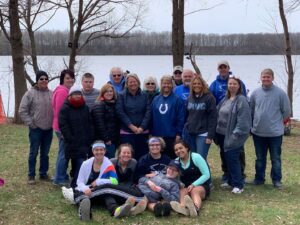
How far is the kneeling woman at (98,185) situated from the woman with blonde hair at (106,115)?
40 centimetres

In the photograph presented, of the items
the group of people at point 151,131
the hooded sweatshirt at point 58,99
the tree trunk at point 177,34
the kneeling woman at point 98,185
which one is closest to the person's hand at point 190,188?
the group of people at point 151,131

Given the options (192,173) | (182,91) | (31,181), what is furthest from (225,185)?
(31,181)

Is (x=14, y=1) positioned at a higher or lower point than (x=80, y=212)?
higher

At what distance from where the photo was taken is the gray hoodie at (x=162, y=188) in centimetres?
596

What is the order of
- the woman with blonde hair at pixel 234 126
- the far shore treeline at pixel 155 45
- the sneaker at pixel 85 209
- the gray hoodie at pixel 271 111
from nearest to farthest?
the sneaker at pixel 85 209
the woman with blonde hair at pixel 234 126
the gray hoodie at pixel 271 111
the far shore treeline at pixel 155 45

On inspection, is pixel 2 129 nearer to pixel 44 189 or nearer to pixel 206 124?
pixel 44 189

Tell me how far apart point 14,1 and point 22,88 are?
9.16 ft

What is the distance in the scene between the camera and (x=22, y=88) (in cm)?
1526

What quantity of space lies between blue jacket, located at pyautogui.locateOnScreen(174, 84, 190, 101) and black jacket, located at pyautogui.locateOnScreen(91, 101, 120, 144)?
3.39 feet

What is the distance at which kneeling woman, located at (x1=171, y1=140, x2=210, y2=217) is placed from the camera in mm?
6156

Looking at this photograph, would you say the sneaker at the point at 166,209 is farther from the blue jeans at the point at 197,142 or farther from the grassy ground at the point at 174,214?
the blue jeans at the point at 197,142

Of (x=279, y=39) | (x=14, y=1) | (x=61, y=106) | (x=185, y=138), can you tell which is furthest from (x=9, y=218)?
(x=279, y=39)

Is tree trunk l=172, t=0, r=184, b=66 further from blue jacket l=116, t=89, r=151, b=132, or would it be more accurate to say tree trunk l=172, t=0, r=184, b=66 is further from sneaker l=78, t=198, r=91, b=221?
sneaker l=78, t=198, r=91, b=221

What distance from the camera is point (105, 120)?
6.65 metres
